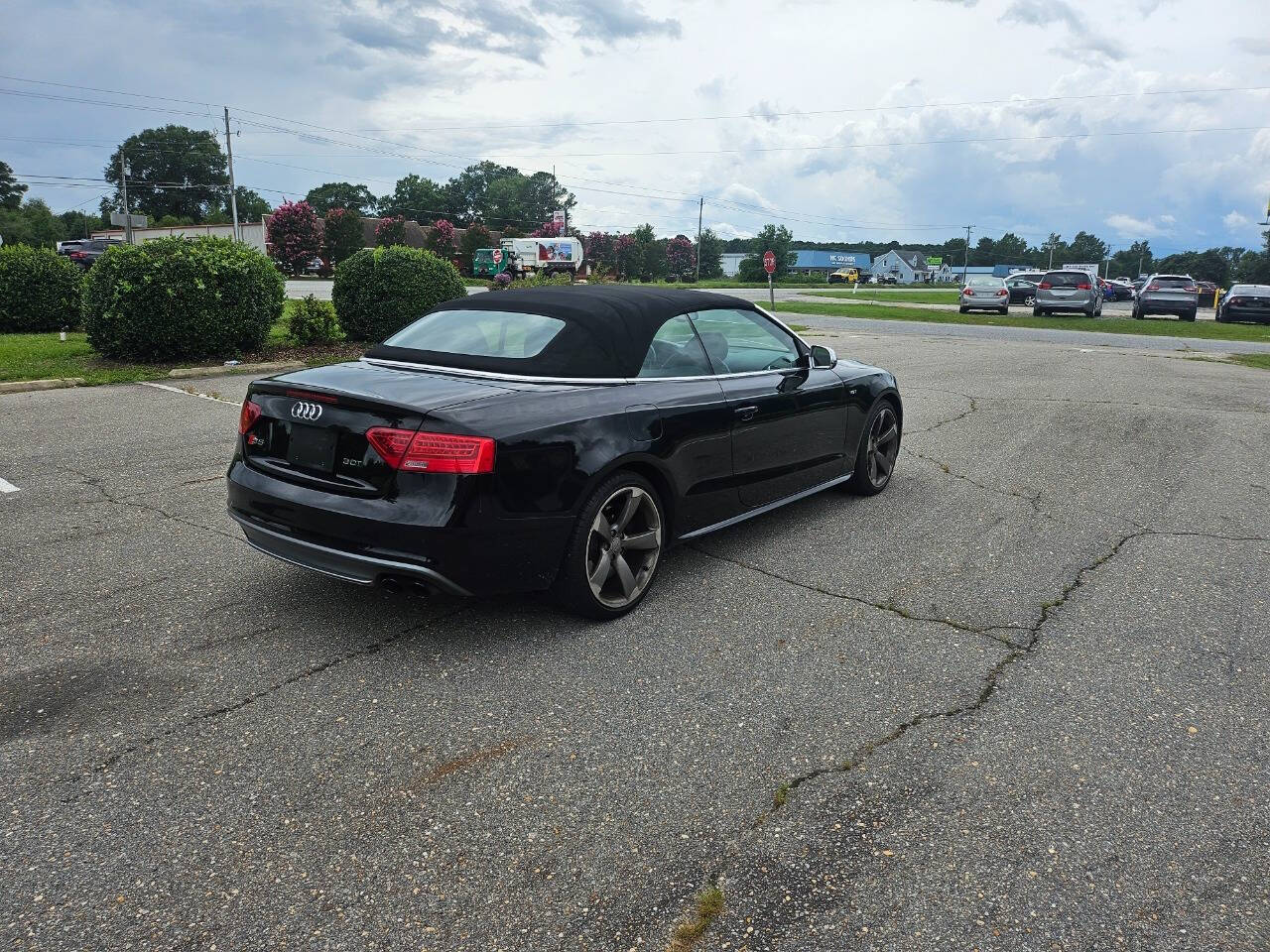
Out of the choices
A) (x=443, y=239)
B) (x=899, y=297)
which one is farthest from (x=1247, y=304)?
(x=443, y=239)

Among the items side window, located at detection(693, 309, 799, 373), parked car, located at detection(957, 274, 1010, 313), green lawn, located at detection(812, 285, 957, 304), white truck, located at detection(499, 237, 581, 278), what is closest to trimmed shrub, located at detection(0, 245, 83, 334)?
side window, located at detection(693, 309, 799, 373)

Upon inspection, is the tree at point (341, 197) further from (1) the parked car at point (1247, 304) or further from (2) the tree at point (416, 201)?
(1) the parked car at point (1247, 304)

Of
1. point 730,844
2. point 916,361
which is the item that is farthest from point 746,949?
point 916,361

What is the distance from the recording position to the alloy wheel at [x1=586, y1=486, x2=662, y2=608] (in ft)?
13.2

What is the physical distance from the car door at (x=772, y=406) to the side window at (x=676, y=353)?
0.09 metres

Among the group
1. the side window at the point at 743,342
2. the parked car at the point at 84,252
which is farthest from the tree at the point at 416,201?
the side window at the point at 743,342

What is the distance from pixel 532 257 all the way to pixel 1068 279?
134 feet

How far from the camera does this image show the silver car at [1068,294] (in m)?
29.8

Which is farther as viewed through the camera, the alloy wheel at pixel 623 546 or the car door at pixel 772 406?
the car door at pixel 772 406

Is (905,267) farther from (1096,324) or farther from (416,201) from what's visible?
(1096,324)

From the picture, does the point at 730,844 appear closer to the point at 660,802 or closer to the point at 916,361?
the point at 660,802

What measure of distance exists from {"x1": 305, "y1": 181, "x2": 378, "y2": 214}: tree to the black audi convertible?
395ft

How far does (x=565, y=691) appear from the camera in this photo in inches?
138

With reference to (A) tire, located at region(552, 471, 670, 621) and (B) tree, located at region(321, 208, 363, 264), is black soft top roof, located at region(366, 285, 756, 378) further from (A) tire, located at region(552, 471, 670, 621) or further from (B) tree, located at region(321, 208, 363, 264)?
(B) tree, located at region(321, 208, 363, 264)
